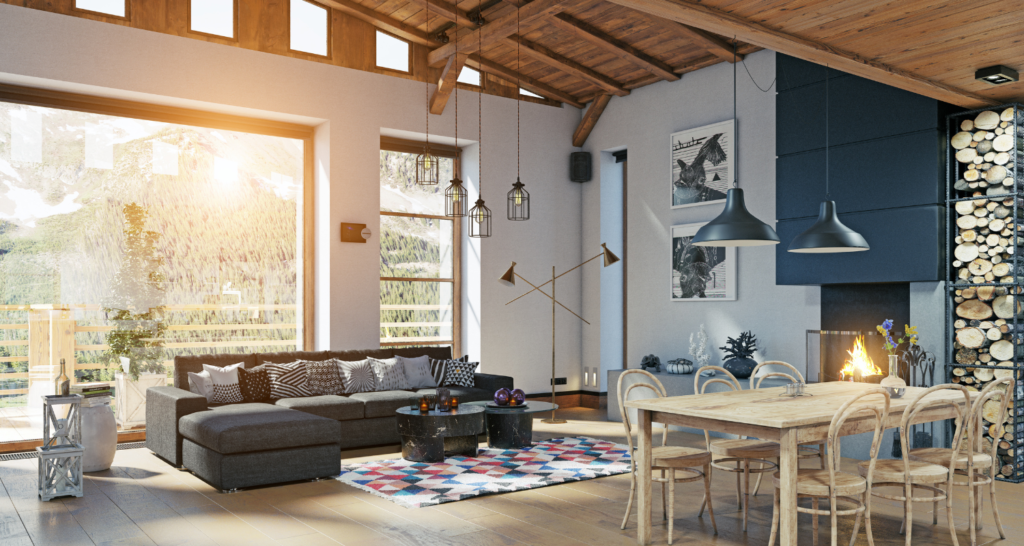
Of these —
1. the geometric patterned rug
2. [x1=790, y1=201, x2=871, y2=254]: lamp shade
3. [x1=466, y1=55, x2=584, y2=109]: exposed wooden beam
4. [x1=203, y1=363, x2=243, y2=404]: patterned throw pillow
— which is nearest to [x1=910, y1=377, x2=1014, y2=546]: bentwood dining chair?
[x1=790, y1=201, x2=871, y2=254]: lamp shade

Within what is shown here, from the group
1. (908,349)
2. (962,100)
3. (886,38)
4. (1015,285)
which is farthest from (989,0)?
(908,349)

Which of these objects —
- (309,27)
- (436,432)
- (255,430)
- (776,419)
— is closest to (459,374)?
(436,432)

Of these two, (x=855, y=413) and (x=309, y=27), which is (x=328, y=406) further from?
(x=855, y=413)

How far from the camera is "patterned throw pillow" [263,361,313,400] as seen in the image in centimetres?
676

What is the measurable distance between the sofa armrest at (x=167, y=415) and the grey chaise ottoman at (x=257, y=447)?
0.37 ft

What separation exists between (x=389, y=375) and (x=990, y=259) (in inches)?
196

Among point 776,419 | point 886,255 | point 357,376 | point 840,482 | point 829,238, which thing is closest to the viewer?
point 776,419

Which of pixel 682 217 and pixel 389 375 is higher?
pixel 682 217

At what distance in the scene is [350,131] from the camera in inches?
312

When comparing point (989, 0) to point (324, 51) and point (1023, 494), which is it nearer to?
point (1023, 494)

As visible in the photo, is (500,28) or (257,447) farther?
(500,28)

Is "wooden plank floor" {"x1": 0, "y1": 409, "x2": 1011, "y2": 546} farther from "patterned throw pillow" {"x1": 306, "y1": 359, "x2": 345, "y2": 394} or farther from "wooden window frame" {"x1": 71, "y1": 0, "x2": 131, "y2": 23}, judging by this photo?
"wooden window frame" {"x1": 71, "y1": 0, "x2": 131, "y2": 23}

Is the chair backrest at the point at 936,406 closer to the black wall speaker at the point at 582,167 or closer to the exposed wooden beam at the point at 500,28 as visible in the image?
the exposed wooden beam at the point at 500,28

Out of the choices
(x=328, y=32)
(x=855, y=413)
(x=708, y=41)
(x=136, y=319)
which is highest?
(x=328, y=32)
